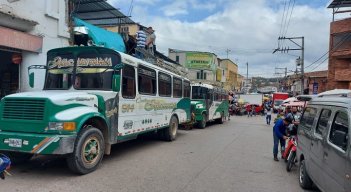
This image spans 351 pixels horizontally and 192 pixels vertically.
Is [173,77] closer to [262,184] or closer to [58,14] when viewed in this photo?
[58,14]

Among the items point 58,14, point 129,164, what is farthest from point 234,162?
point 58,14

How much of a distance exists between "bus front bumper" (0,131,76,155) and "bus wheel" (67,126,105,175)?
23 centimetres

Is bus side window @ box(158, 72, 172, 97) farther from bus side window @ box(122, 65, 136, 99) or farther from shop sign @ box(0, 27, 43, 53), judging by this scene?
shop sign @ box(0, 27, 43, 53)

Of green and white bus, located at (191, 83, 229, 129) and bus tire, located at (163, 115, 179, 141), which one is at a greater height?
green and white bus, located at (191, 83, 229, 129)

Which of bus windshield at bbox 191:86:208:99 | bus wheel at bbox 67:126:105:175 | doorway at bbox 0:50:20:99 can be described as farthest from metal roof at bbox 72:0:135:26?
bus wheel at bbox 67:126:105:175

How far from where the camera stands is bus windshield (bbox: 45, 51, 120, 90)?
851 centimetres

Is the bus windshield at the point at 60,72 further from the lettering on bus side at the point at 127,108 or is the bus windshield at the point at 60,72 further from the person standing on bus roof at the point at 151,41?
the person standing on bus roof at the point at 151,41

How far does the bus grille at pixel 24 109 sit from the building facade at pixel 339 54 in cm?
2997

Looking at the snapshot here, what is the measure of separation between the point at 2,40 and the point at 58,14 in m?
3.38

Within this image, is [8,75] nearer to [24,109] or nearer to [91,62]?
[91,62]

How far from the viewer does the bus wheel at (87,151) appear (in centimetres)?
709

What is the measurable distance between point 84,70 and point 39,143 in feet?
8.05

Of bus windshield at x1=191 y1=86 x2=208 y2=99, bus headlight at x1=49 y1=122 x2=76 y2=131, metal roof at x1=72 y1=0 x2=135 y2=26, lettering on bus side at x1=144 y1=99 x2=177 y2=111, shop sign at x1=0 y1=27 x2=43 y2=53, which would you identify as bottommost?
bus headlight at x1=49 y1=122 x2=76 y2=131

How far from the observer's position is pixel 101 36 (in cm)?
1616
